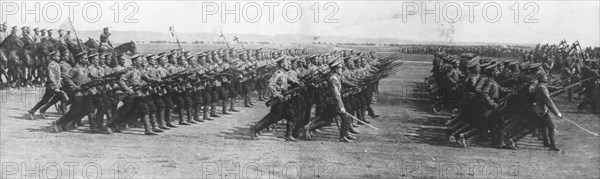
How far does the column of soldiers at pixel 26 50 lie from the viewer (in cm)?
1150

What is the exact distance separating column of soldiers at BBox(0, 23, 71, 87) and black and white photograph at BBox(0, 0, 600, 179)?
16 centimetres

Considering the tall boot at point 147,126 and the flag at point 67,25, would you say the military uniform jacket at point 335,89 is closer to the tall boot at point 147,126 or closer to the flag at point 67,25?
the tall boot at point 147,126

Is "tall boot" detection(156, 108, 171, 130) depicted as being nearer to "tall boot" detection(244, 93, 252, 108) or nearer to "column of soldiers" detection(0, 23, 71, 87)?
"tall boot" detection(244, 93, 252, 108)

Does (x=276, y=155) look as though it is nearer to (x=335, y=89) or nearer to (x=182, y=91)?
(x=335, y=89)

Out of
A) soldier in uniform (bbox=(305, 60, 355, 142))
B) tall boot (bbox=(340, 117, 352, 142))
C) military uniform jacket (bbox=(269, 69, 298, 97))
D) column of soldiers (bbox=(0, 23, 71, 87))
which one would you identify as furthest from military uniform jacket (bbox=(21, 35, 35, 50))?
tall boot (bbox=(340, 117, 352, 142))

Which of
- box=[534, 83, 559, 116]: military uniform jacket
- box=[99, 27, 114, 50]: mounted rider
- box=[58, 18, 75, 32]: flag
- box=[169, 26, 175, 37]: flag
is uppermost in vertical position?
box=[58, 18, 75, 32]: flag

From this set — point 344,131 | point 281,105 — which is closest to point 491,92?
point 344,131

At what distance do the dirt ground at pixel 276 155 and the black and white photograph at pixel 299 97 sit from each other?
32 millimetres

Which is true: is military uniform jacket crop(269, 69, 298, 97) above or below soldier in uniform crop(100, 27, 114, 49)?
below

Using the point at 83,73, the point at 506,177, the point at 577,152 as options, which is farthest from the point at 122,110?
the point at 577,152

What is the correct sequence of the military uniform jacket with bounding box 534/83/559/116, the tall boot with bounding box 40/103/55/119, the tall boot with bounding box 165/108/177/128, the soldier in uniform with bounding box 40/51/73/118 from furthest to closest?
the tall boot with bounding box 40/103/55/119 → the tall boot with bounding box 165/108/177/128 → the soldier in uniform with bounding box 40/51/73/118 → the military uniform jacket with bounding box 534/83/559/116

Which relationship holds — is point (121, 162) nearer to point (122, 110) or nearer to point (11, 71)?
point (122, 110)

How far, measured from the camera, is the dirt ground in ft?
24.2

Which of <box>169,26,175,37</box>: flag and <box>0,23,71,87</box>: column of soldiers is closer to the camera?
<box>169,26,175,37</box>: flag
